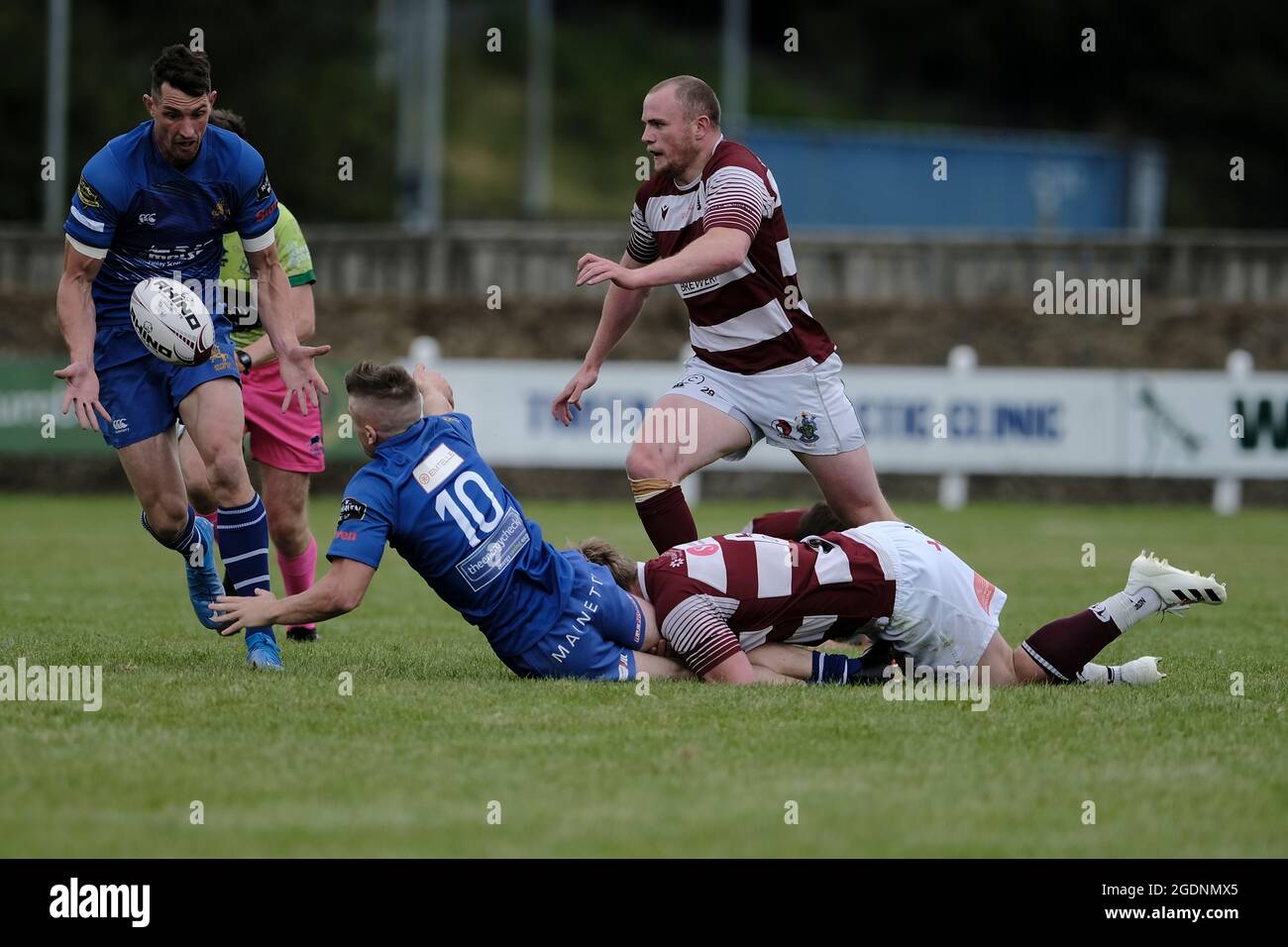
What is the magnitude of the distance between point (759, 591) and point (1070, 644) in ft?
4.18

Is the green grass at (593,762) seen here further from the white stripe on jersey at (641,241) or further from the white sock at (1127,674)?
the white stripe on jersey at (641,241)

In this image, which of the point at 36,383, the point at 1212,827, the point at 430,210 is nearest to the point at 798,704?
the point at 1212,827

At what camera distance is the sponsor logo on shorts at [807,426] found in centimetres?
762

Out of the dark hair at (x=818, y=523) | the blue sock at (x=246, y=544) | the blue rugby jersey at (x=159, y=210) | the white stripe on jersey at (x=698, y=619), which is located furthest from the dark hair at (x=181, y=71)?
the dark hair at (x=818, y=523)

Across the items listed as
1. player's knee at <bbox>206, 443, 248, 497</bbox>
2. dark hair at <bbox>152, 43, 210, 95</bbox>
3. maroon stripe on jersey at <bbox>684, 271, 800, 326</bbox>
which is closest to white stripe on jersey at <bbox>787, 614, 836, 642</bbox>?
maroon stripe on jersey at <bbox>684, 271, 800, 326</bbox>

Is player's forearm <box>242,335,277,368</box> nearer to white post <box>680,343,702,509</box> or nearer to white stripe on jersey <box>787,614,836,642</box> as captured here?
white stripe on jersey <box>787,614,836,642</box>

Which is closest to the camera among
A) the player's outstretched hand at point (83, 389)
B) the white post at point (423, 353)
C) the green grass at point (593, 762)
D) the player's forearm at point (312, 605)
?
the green grass at point (593, 762)

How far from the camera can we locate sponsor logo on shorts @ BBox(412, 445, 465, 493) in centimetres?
641

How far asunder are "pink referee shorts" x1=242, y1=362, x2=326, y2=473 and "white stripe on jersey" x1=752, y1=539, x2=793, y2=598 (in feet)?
9.02

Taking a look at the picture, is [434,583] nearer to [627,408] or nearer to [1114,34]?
[627,408]

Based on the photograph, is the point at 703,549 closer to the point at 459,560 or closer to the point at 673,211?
the point at 459,560

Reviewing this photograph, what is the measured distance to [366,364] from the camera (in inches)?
253

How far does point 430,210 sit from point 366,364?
22130 millimetres

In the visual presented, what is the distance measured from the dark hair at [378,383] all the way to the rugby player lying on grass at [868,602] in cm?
124
